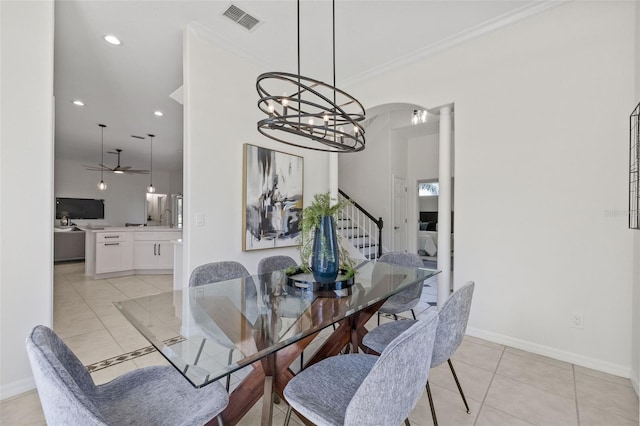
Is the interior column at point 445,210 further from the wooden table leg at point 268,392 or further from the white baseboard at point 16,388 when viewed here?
the white baseboard at point 16,388

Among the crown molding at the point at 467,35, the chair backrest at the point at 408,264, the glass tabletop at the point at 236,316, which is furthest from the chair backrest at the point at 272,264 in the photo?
the crown molding at the point at 467,35

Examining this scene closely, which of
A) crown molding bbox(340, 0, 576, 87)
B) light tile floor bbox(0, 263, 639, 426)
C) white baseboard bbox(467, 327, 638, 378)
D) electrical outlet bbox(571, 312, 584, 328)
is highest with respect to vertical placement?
crown molding bbox(340, 0, 576, 87)

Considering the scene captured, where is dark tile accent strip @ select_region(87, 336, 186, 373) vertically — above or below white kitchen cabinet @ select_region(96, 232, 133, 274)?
below

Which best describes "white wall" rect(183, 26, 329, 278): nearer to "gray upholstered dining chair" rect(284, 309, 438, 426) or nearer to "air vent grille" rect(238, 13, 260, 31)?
"air vent grille" rect(238, 13, 260, 31)

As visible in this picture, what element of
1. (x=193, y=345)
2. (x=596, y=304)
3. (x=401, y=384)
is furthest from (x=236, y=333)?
(x=596, y=304)

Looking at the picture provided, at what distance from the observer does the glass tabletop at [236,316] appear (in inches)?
43.6

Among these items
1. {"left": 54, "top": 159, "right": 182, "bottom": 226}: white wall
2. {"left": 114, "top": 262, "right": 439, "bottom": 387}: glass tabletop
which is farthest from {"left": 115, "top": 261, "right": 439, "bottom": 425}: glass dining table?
{"left": 54, "top": 159, "right": 182, "bottom": 226}: white wall

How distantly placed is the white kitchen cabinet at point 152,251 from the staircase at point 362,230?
11.2 ft

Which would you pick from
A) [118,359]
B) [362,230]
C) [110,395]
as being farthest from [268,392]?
[362,230]

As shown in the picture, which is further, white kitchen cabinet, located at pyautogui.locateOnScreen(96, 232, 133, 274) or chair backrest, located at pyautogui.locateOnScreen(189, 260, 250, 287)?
white kitchen cabinet, located at pyautogui.locateOnScreen(96, 232, 133, 274)

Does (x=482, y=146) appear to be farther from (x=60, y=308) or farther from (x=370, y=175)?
(x=60, y=308)

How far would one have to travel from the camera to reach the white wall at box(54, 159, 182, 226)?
8523 millimetres

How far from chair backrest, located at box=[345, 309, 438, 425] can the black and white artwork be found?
2.10 m

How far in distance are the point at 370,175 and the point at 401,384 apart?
19.7ft
